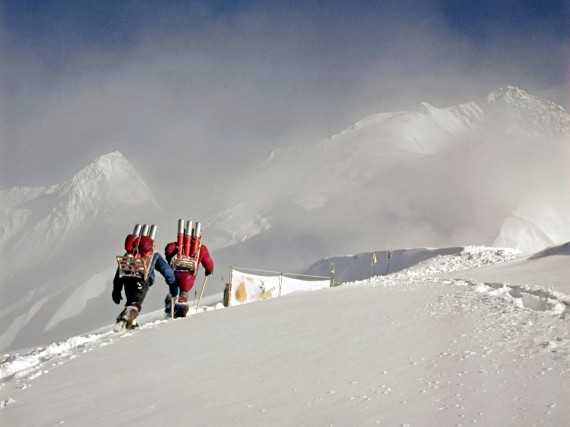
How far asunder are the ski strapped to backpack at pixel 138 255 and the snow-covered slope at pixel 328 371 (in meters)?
1.85

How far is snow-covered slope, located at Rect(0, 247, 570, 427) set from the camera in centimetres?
324

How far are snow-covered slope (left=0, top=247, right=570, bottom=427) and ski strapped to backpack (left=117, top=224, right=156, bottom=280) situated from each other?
185 cm

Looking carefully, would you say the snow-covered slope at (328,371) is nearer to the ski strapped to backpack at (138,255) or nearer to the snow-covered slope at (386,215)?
the ski strapped to backpack at (138,255)

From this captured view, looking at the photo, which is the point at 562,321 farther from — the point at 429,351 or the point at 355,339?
the point at 355,339

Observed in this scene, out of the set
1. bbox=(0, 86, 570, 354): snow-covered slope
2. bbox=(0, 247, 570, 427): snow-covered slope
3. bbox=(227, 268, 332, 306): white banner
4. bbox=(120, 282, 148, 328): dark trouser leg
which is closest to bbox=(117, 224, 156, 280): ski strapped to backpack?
bbox=(120, 282, 148, 328): dark trouser leg

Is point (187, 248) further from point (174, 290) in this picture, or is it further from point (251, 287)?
point (251, 287)

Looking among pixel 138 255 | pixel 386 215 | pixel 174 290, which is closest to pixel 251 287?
pixel 174 290

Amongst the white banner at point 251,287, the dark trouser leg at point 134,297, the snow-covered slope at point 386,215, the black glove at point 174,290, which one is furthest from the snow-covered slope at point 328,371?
the snow-covered slope at point 386,215

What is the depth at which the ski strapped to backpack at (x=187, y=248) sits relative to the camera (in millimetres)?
10852

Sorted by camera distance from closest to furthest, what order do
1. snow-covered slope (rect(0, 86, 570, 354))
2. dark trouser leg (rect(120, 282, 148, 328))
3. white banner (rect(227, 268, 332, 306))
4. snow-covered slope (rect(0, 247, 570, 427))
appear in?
1. snow-covered slope (rect(0, 247, 570, 427))
2. dark trouser leg (rect(120, 282, 148, 328))
3. white banner (rect(227, 268, 332, 306))
4. snow-covered slope (rect(0, 86, 570, 354))

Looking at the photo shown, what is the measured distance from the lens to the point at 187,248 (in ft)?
36.5

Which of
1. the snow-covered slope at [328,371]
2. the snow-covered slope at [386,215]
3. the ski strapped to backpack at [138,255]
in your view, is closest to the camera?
the snow-covered slope at [328,371]

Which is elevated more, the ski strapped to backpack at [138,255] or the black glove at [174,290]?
the ski strapped to backpack at [138,255]

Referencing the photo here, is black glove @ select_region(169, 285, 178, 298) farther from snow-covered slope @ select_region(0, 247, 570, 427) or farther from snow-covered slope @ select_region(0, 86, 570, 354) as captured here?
snow-covered slope @ select_region(0, 86, 570, 354)
